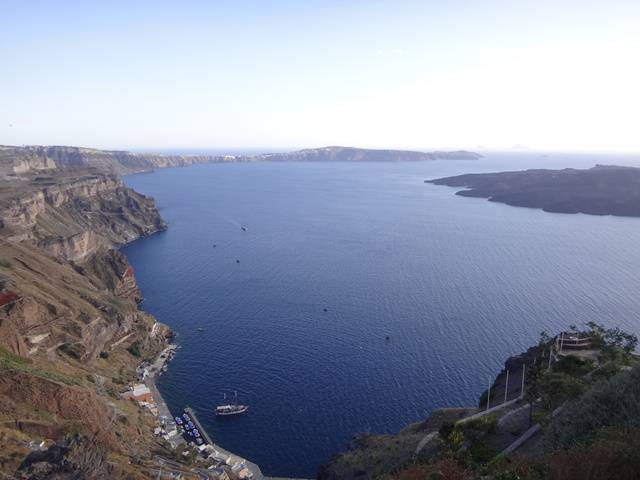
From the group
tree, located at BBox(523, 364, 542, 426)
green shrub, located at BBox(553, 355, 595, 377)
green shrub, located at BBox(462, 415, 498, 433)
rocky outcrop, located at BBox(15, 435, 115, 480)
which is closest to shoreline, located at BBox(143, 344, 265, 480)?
rocky outcrop, located at BBox(15, 435, 115, 480)

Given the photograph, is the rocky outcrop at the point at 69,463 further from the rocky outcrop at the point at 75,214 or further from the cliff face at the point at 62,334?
the rocky outcrop at the point at 75,214

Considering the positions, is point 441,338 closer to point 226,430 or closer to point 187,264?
point 226,430

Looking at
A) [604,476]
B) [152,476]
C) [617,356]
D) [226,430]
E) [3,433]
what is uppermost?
[604,476]

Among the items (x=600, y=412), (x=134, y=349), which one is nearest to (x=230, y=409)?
(x=134, y=349)

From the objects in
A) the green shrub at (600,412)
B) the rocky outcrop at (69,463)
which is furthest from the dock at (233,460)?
the green shrub at (600,412)

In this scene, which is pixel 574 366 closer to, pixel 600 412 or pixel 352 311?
pixel 600 412

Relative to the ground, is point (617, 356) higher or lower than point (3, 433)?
higher

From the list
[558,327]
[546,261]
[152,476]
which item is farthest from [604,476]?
[546,261]
